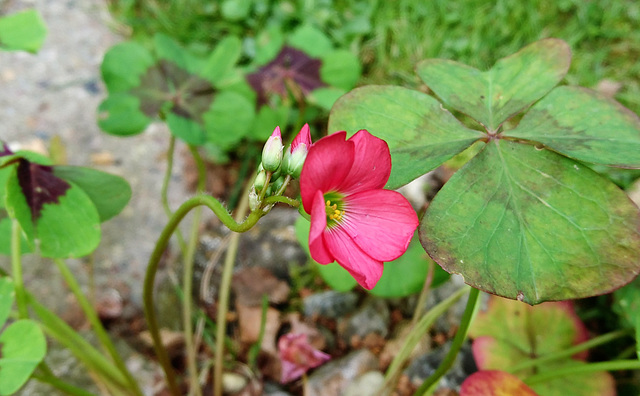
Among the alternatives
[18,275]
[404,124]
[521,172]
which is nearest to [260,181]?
[404,124]

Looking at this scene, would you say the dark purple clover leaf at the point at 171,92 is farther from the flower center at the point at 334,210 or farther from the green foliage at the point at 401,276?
the flower center at the point at 334,210

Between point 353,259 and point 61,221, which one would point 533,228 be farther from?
point 61,221

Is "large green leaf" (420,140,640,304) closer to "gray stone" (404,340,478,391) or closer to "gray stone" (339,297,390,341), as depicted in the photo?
"gray stone" (404,340,478,391)

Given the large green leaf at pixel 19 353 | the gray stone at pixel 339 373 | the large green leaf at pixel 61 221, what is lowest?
the gray stone at pixel 339 373

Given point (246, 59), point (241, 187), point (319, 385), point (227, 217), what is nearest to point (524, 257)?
point (227, 217)

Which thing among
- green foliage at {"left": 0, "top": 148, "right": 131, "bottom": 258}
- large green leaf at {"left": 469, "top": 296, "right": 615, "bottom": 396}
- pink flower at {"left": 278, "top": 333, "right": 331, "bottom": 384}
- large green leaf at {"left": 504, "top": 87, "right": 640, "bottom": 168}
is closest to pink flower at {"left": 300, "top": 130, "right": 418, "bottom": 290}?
large green leaf at {"left": 504, "top": 87, "right": 640, "bottom": 168}

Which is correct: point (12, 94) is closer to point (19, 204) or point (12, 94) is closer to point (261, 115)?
point (261, 115)

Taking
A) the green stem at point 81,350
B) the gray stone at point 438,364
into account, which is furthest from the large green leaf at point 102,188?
the gray stone at point 438,364
